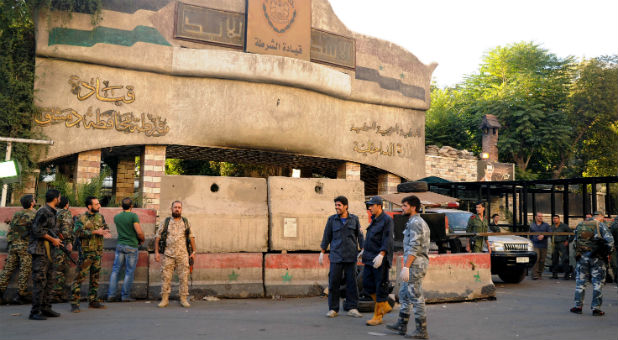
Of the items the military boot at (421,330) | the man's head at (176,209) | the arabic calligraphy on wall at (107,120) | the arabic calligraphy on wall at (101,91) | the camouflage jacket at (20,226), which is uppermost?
the arabic calligraphy on wall at (101,91)

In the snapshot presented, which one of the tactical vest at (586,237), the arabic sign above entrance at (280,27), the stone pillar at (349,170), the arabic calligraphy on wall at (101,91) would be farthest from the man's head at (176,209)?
the stone pillar at (349,170)

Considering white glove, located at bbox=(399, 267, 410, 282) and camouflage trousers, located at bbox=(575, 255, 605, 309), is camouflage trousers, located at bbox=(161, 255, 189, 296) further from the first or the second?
camouflage trousers, located at bbox=(575, 255, 605, 309)

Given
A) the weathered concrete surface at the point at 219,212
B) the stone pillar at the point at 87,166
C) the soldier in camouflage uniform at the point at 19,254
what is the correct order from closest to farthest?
the soldier in camouflage uniform at the point at 19,254, the weathered concrete surface at the point at 219,212, the stone pillar at the point at 87,166

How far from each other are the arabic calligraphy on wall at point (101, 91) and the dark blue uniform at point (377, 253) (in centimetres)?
1357

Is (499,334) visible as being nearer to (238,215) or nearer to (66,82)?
(238,215)

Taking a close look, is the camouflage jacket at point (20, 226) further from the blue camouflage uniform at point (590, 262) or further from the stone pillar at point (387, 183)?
the stone pillar at point (387, 183)

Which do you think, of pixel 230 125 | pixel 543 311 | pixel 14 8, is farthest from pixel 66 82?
pixel 543 311

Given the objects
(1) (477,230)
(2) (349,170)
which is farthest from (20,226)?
(2) (349,170)

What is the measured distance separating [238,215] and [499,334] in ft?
17.5

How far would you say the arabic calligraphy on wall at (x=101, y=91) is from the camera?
17320 mm

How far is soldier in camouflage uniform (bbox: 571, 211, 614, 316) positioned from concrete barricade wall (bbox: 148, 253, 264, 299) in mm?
5547

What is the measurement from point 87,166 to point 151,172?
2186 mm

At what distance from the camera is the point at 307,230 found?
400 inches

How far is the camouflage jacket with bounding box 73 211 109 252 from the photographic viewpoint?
8.15 metres
